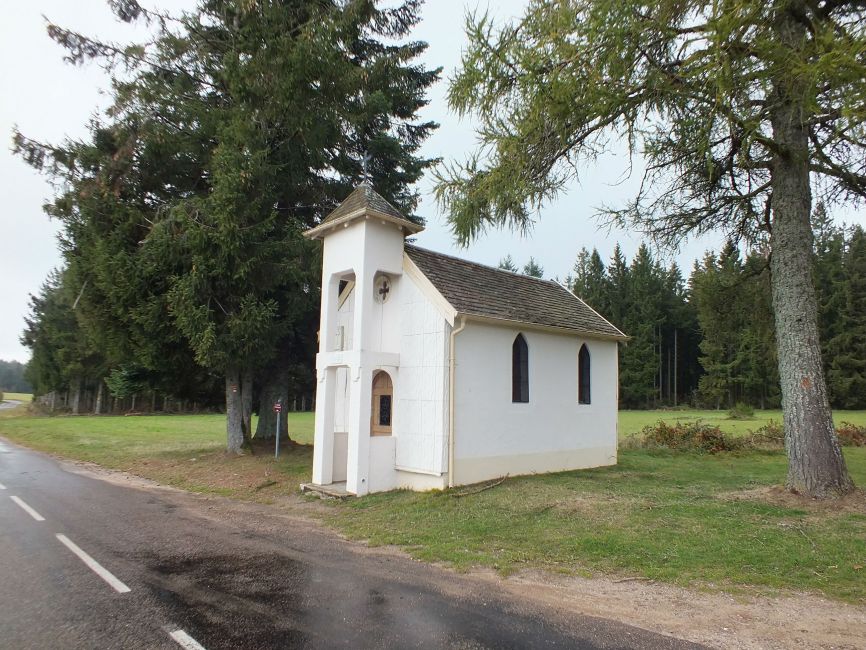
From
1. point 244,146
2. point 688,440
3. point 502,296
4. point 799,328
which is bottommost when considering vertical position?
point 688,440

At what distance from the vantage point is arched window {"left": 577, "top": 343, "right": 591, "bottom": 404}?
53.4ft

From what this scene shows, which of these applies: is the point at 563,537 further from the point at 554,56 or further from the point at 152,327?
the point at 152,327

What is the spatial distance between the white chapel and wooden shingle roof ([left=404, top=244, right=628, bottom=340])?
0.23ft

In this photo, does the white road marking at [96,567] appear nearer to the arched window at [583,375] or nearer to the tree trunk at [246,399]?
the tree trunk at [246,399]

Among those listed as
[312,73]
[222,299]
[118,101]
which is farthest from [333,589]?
[118,101]

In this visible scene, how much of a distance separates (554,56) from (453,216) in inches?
127

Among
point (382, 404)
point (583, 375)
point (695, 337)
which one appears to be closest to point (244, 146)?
point (382, 404)

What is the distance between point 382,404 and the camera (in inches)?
544

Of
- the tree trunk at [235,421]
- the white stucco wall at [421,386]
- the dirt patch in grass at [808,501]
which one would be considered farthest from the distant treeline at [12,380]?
the dirt patch in grass at [808,501]

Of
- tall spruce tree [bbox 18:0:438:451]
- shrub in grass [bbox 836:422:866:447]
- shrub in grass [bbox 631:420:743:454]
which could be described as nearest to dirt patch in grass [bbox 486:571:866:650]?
tall spruce tree [bbox 18:0:438:451]

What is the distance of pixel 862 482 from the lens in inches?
546

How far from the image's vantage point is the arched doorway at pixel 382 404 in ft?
44.6

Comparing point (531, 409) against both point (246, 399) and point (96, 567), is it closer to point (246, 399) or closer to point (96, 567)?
point (96, 567)

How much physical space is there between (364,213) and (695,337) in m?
67.8
